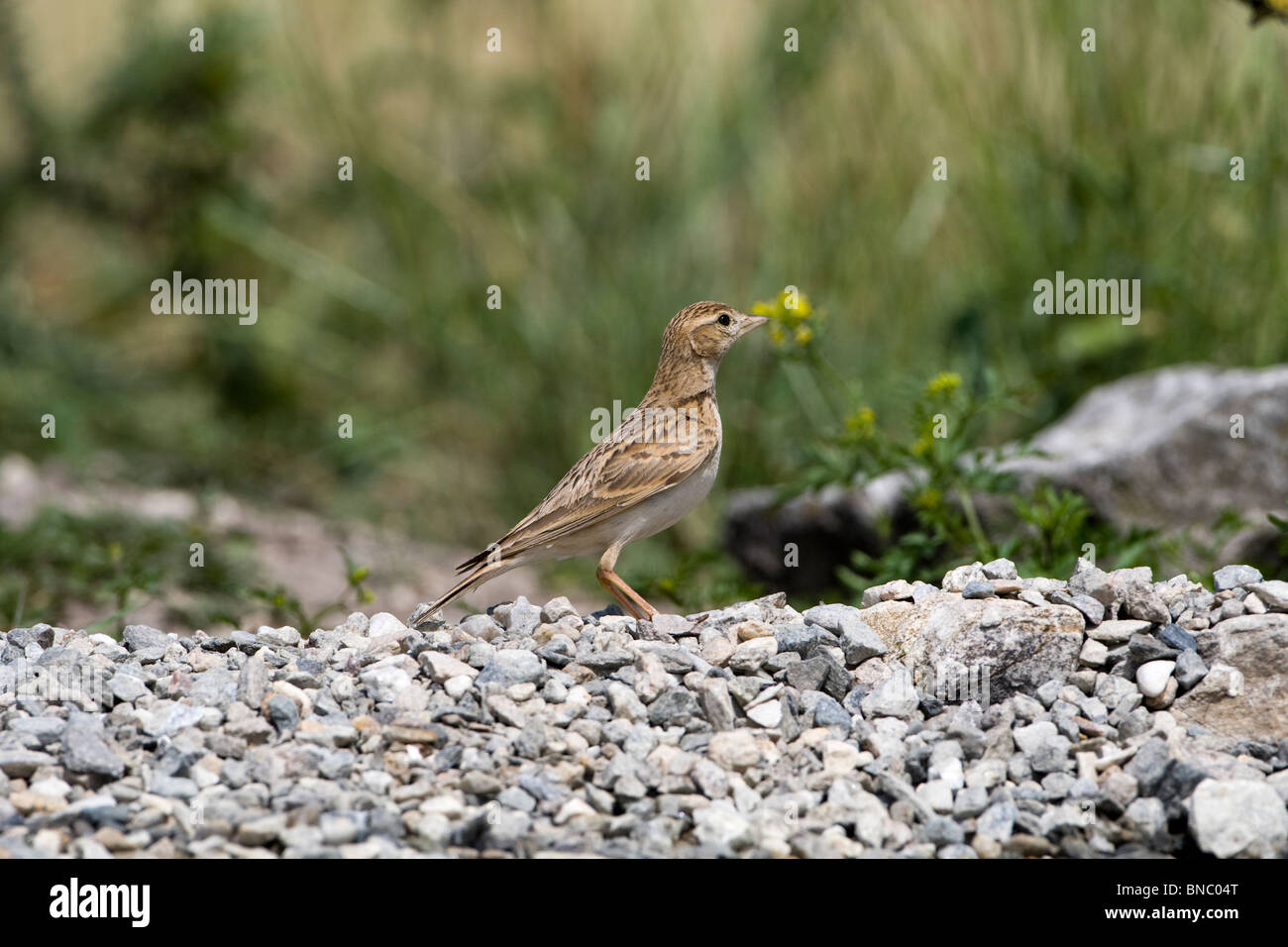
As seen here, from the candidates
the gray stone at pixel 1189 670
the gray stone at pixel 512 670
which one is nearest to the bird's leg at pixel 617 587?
the gray stone at pixel 512 670

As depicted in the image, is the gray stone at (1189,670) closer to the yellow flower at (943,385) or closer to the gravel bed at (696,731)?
the gravel bed at (696,731)

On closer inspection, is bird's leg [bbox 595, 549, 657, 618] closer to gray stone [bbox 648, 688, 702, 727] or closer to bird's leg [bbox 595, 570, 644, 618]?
bird's leg [bbox 595, 570, 644, 618]

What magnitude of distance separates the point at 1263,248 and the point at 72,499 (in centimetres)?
601

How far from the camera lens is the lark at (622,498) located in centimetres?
453

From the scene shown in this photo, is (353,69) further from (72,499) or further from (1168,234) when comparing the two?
(1168,234)

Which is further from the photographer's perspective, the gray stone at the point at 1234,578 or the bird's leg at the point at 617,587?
the bird's leg at the point at 617,587

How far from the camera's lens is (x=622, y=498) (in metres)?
4.61

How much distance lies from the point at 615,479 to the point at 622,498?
68 millimetres

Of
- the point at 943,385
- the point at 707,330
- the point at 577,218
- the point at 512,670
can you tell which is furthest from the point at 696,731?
the point at 577,218

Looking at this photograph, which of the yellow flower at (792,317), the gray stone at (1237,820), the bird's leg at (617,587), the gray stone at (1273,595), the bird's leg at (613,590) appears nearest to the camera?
the gray stone at (1237,820)

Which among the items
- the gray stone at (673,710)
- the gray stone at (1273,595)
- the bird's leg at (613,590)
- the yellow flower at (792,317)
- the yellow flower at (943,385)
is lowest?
the gray stone at (673,710)

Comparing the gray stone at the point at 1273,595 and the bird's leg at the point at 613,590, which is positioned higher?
the bird's leg at the point at 613,590

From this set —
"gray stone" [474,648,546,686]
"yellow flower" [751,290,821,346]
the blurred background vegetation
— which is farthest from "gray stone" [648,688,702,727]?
the blurred background vegetation

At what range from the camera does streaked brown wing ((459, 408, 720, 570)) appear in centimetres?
457
